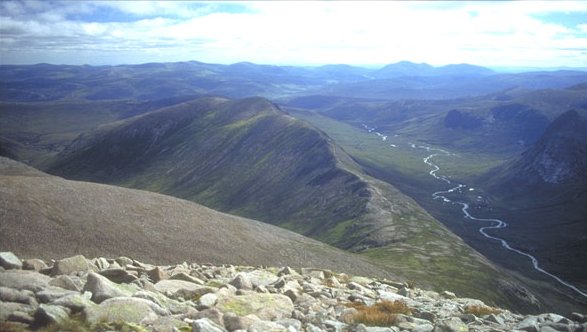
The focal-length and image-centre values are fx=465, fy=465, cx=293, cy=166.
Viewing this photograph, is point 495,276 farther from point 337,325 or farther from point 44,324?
point 44,324

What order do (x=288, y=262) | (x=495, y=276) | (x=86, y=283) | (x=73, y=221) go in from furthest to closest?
(x=495, y=276), (x=288, y=262), (x=73, y=221), (x=86, y=283)

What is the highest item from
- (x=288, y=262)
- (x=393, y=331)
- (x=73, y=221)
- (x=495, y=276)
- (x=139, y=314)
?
(x=139, y=314)

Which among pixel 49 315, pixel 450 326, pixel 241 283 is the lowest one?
pixel 241 283

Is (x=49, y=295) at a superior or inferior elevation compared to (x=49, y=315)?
inferior

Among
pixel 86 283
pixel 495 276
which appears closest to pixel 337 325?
pixel 86 283

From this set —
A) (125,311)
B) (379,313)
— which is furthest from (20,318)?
(379,313)

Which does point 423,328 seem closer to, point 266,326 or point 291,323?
point 291,323
